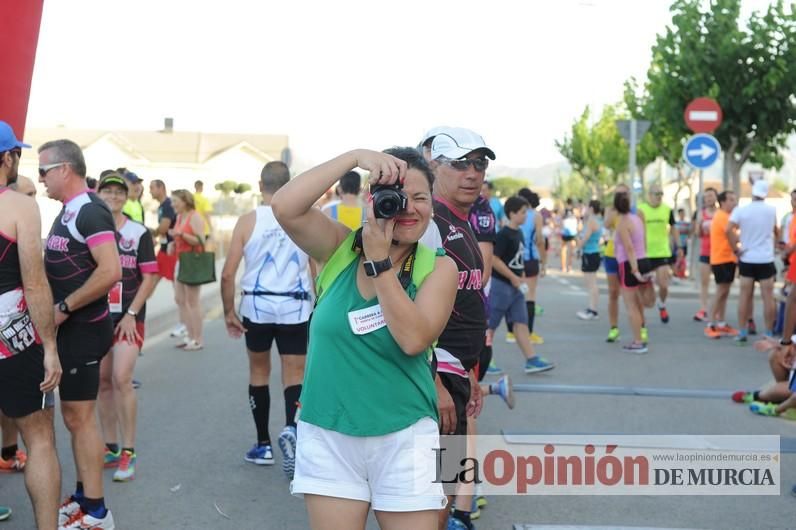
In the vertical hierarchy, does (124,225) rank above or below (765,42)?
below

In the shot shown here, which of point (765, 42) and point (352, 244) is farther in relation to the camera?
point (765, 42)

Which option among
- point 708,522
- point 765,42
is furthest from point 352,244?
point 765,42

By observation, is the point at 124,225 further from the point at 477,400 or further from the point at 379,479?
the point at 379,479

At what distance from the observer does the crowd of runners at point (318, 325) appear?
304 centimetres

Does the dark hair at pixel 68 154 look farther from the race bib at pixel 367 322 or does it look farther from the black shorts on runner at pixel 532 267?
the black shorts on runner at pixel 532 267

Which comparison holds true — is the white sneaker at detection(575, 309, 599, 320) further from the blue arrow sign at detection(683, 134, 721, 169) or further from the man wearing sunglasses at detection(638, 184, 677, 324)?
the blue arrow sign at detection(683, 134, 721, 169)

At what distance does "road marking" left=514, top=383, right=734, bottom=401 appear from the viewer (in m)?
8.73

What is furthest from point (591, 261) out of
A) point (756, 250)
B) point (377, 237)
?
point (377, 237)

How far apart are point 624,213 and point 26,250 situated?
8241 mm

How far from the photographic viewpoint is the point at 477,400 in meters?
4.69

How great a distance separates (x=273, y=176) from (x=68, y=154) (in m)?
1.42

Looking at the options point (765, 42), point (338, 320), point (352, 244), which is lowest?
point (338, 320)

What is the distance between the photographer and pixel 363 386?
10.1ft

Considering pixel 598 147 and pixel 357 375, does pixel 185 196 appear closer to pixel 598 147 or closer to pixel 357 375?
pixel 357 375
